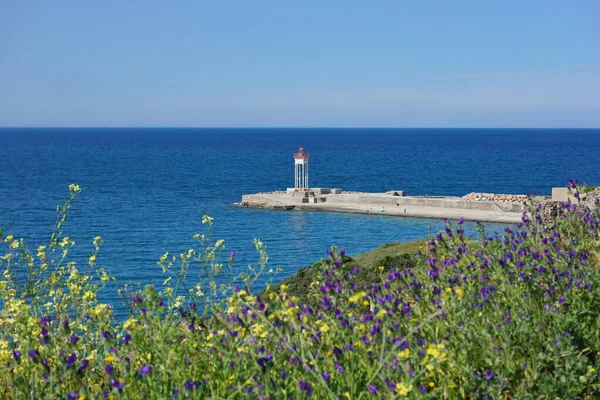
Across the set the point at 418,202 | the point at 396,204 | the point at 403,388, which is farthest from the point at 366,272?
the point at 396,204

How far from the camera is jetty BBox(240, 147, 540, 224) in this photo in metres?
52.6

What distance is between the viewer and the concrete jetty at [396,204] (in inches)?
2068

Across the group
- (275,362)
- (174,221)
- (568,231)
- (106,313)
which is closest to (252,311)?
(275,362)

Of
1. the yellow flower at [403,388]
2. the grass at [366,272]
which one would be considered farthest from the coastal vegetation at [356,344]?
the grass at [366,272]

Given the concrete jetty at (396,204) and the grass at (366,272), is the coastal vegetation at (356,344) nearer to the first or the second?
the grass at (366,272)

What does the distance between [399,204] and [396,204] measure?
1.13 ft

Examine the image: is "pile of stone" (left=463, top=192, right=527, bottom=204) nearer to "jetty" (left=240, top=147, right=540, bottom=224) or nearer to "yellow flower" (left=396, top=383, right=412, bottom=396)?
"jetty" (left=240, top=147, right=540, bottom=224)

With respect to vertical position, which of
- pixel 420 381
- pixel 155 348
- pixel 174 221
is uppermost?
pixel 155 348

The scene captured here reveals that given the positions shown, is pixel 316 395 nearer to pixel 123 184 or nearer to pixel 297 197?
pixel 297 197

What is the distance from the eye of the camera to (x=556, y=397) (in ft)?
13.5

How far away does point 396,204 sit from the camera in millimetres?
58375

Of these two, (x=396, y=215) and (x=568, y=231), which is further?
(x=396, y=215)

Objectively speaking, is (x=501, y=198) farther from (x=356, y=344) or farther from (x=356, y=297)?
(x=356, y=297)

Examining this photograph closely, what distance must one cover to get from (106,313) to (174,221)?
1925 inches
